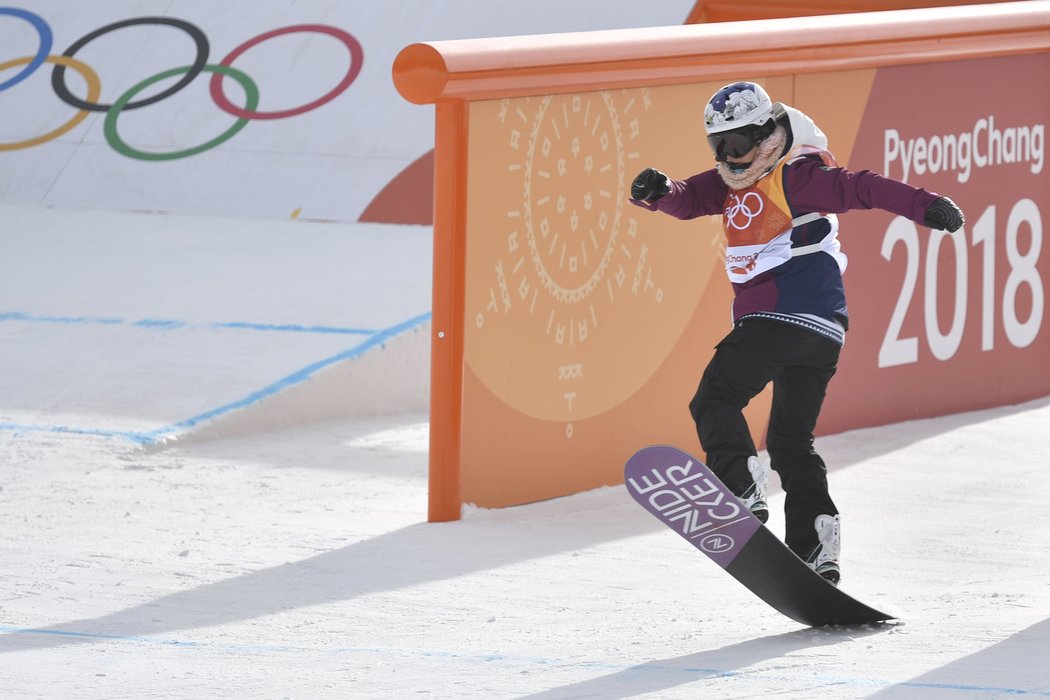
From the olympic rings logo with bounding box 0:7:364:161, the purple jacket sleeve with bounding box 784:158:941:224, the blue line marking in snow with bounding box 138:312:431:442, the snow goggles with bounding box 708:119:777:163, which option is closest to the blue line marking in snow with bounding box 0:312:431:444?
the blue line marking in snow with bounding box 138:312:431:442

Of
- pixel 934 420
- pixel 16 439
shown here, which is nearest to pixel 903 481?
pixel 934 420

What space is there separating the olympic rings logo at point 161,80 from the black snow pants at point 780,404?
251 inches

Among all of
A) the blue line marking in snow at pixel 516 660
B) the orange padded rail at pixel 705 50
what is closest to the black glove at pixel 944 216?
the blue line marking in snow at pixel 516 660

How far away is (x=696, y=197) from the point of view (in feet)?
16.5

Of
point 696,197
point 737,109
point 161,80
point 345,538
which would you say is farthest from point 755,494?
point 161,80

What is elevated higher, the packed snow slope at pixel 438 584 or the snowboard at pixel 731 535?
the snowboard at pixel 731 535

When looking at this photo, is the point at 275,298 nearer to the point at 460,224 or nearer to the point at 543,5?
the point at 460,224

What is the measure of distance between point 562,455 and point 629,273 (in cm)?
73

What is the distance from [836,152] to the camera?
7246mm

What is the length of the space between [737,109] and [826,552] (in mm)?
1263

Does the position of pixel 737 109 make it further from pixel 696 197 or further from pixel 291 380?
pixel 291 380

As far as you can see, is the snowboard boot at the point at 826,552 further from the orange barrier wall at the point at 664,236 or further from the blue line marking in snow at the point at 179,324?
the blue line marking in snow at the point at 179,324

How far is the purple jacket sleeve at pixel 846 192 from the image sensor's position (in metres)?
4.48

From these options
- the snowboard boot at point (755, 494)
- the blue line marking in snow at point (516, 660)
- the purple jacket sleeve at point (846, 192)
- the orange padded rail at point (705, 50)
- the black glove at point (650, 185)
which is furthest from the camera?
the orange padded rail at point (705, 50)
